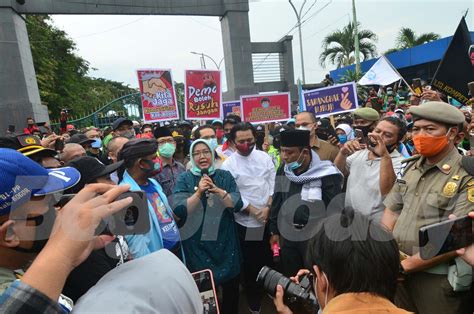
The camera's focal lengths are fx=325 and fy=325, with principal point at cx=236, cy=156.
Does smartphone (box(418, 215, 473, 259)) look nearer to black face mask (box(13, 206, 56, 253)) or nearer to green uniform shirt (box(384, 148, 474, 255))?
green uniform shirt (box(384, 148, 474, 255))

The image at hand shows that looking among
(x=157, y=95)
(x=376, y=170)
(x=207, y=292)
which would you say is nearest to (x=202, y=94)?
(x=157, y=95)

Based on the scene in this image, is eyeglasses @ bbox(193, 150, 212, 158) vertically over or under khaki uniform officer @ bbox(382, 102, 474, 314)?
over

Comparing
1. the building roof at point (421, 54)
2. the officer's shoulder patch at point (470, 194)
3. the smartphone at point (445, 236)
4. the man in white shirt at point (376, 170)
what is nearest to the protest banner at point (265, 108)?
the man in white shirt at point (376, 170)

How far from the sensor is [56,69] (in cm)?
2495

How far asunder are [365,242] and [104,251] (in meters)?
1.12

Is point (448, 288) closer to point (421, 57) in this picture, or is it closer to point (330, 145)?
point (330, 145)

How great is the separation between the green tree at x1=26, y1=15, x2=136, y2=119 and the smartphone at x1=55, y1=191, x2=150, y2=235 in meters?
19.9

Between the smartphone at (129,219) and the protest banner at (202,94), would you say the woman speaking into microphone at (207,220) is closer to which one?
the smartphone at (129,219)

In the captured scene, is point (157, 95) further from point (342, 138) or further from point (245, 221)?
point (245, 221)

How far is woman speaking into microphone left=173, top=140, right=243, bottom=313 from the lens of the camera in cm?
266

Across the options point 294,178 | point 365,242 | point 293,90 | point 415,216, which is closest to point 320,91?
point 294,178

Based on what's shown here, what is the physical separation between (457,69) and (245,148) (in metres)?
2.88

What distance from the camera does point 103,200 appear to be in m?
0.84

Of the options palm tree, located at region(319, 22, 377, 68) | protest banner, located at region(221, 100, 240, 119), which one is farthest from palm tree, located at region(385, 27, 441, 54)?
protest banner, located at region(221, 100, 240, 119)
